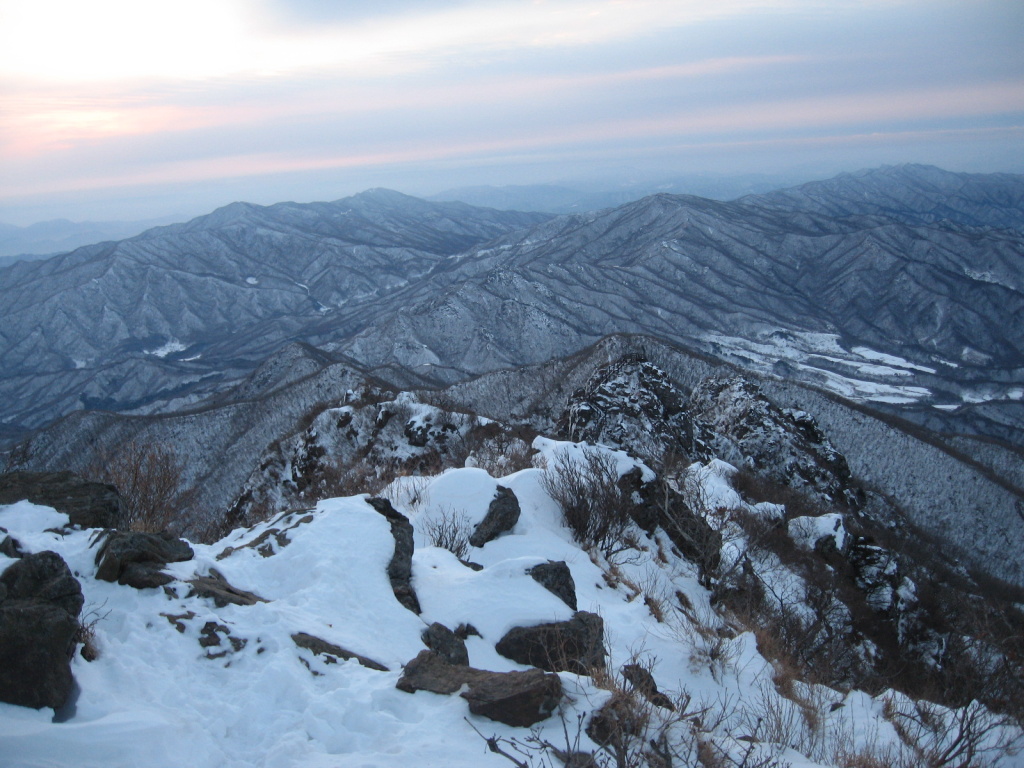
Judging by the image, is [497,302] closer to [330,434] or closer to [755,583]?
[330,434]

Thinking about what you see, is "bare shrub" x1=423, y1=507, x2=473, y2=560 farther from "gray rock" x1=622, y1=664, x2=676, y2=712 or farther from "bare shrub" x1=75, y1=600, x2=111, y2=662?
"bare shrub" x1=75, y1=600, x2=111, y2=662

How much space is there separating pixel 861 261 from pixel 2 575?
207242 millimetres

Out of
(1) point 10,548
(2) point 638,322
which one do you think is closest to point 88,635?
(1) point 10,548

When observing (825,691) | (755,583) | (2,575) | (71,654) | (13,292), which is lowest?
(755,583)

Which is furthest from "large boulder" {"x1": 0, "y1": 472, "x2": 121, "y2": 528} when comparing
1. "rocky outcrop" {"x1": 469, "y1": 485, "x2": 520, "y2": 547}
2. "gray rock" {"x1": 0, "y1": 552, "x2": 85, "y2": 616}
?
"rocky outcrop" {"x1": 469, "y1": 485, "x2": 520, "y2": 547}

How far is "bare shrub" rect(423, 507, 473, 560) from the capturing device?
11281 millimetres

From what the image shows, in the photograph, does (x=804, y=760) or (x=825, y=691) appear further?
(x=825, y=691)

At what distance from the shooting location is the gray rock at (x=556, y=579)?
909cm

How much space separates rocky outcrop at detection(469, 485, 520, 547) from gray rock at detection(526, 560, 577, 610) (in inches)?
99.6

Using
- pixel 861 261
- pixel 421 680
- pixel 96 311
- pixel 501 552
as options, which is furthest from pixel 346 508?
pixel 96 311

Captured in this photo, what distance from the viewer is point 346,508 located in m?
10.4

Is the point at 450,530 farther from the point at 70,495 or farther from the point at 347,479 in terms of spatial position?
the point at 347,479

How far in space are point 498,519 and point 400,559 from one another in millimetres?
3204

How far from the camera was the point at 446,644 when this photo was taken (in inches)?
292
